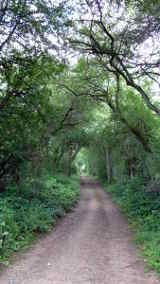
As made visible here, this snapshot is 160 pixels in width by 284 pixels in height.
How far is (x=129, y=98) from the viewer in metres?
15.0

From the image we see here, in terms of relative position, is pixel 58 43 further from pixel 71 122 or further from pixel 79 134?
pixel 79 134

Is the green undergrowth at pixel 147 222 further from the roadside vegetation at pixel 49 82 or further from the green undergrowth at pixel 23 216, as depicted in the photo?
the green undergrowth at pixel 23 216

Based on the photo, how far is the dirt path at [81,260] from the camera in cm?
476

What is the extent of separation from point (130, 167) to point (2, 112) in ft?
48.8

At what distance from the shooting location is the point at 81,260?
5.79m

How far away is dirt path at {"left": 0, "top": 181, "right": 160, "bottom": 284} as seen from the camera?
4.76 metres

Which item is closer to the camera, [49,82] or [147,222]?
[147,222]

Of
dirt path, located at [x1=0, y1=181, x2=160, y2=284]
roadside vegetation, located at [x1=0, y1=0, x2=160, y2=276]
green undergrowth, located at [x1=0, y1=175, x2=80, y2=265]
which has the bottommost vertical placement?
dirt path, located at [x1=0, y1=181, x2=160, y2=284]

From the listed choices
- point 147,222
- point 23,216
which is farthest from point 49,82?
point 147,222

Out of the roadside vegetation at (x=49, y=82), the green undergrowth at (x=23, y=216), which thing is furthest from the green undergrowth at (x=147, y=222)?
the green undergrowth at (x=23, y=216)

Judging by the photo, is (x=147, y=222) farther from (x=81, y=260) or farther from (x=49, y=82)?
(x=49, y=82)

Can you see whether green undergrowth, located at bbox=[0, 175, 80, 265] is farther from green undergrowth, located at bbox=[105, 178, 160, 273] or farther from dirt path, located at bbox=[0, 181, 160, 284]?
green undergrowth, located at bbox=[105, 178, 160, 273]

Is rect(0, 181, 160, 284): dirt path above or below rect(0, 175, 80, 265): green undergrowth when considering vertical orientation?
below

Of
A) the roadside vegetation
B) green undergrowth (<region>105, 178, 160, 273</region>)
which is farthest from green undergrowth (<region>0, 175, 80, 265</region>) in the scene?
green undergrowth (<region>105, 178, 160, 273</region>)
